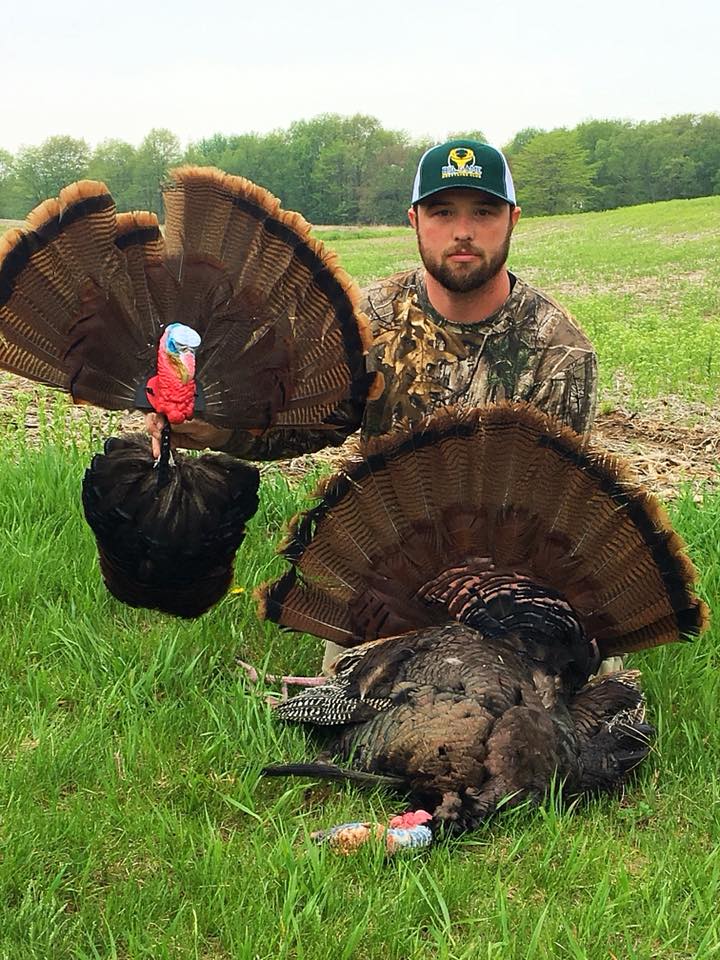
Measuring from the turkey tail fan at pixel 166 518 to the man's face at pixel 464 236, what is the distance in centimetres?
115

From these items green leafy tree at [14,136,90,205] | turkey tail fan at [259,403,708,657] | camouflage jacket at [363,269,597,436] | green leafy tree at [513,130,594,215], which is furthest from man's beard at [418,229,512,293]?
green leafy tree at [513,130,594,215]

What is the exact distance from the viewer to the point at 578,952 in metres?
1.97

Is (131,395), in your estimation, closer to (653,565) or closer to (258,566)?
(258,566)

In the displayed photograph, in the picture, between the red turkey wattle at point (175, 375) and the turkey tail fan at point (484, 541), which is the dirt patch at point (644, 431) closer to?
the turkey tail fan at point (484, 541)

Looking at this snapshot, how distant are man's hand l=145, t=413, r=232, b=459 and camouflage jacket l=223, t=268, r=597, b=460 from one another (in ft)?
3.05

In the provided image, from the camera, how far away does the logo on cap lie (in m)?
3.26

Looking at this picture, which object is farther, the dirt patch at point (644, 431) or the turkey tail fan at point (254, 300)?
the dirt patch at point (644, 431)

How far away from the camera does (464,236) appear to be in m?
3.34

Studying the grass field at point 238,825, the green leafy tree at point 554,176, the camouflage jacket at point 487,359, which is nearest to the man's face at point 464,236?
the camouflage jacket at point 487,359

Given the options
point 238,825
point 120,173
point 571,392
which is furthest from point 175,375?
point 120,173

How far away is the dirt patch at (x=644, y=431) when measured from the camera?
532cm

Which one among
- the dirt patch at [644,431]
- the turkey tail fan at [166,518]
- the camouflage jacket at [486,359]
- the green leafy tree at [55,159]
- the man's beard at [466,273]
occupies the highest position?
the green leafy tree at [55,159]

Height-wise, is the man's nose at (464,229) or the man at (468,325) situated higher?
the man's nose at (464,229)

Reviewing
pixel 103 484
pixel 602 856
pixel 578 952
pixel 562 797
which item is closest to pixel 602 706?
A: pixel 562 797
